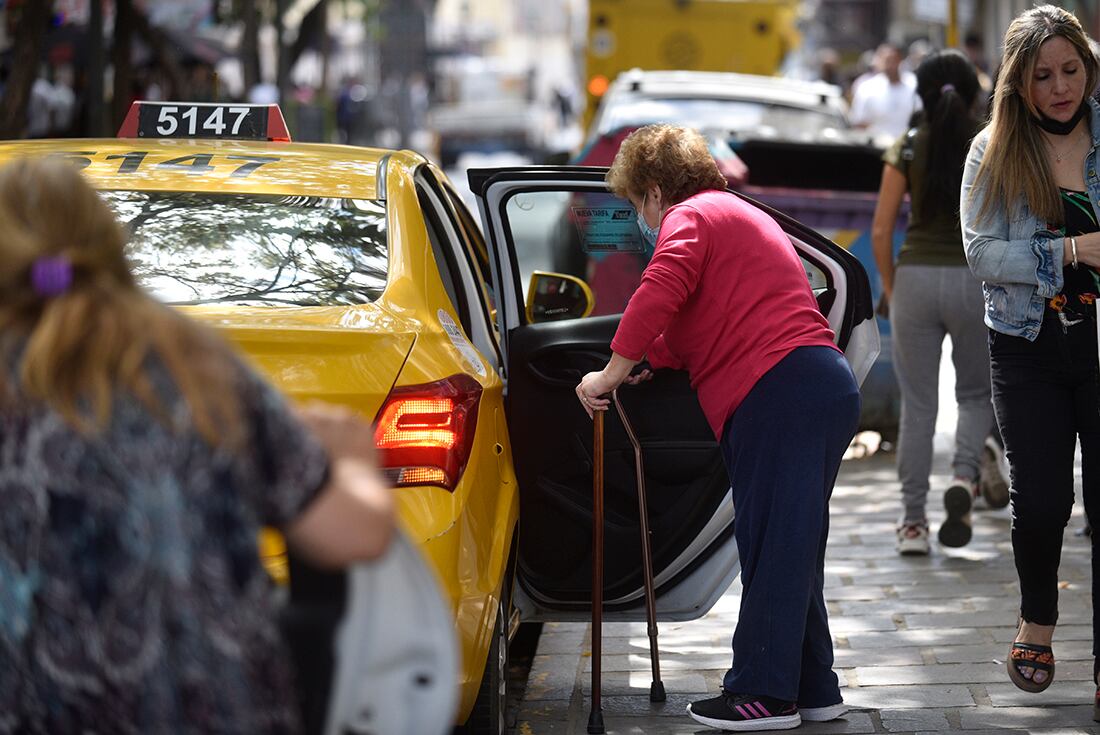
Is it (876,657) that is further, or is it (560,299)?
(876,657)

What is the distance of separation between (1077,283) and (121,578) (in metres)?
3.38

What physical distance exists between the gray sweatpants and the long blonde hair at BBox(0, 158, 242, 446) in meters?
5.02

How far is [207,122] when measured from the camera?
19.4 feet

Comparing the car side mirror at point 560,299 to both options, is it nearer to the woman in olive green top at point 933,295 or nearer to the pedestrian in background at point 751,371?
the pedestrian in background at point 751,371

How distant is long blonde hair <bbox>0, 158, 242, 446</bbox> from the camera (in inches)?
90.7

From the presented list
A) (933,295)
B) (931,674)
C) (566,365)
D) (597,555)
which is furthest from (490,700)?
(933,295)

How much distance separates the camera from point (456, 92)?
54.6 m

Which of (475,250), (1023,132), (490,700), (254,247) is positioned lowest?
(490,700)

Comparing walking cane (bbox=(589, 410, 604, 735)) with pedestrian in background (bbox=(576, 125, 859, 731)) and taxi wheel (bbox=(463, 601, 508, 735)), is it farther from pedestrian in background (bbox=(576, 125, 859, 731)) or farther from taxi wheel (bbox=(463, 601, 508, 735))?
taxi wheel (bbox=(463, 601, 508, 735))

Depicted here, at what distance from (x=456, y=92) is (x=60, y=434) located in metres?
53.0

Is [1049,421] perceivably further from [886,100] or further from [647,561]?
[886,100]

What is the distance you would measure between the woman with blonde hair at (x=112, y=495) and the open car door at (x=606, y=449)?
295 cm

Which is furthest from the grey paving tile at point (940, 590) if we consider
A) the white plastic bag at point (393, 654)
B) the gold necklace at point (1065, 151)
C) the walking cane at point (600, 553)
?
the white plastic bag at point (393, 654)

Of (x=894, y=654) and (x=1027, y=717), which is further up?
(x=1027, y=717)
